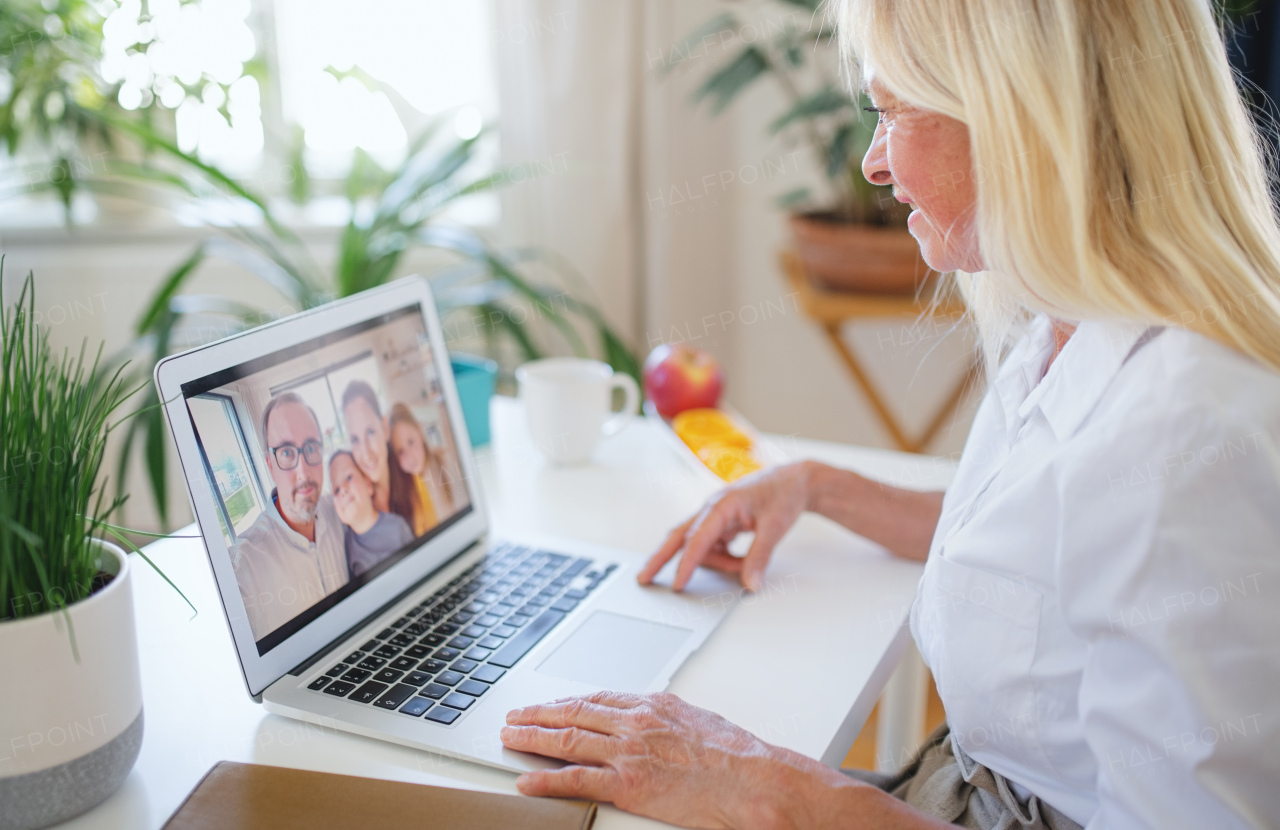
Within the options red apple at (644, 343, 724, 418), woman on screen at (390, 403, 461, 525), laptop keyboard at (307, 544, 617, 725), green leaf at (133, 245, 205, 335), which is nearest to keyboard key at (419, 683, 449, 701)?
laptop keyboard at (307, 544, 617, 725)

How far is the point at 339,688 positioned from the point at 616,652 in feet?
0.70

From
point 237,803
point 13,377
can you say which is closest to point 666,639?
point 237,803

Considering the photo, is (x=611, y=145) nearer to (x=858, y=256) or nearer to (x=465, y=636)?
(x=858, y=256)

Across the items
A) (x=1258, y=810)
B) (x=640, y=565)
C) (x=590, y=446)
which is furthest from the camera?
(x=590, y=446)

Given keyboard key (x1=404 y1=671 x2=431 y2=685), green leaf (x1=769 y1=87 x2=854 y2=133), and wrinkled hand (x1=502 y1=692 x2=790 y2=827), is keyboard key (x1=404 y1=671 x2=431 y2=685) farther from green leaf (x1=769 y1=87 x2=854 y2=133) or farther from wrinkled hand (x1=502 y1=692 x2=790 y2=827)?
green leaf (x1=769 y1=87 x2=854 y2=133)

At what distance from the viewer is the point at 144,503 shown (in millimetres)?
2084

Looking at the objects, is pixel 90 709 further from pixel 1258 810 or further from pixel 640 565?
pixel 1258 810

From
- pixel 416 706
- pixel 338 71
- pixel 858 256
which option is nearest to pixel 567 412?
pixel 416 706

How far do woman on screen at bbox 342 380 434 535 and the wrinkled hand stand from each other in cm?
26

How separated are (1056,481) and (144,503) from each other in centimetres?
197

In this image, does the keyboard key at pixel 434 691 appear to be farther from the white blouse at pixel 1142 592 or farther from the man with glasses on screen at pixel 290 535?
the white blouse at pixel 1142 592

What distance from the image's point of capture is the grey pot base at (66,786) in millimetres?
582

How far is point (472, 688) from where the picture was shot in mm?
732

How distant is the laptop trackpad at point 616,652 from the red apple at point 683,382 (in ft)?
1.69
